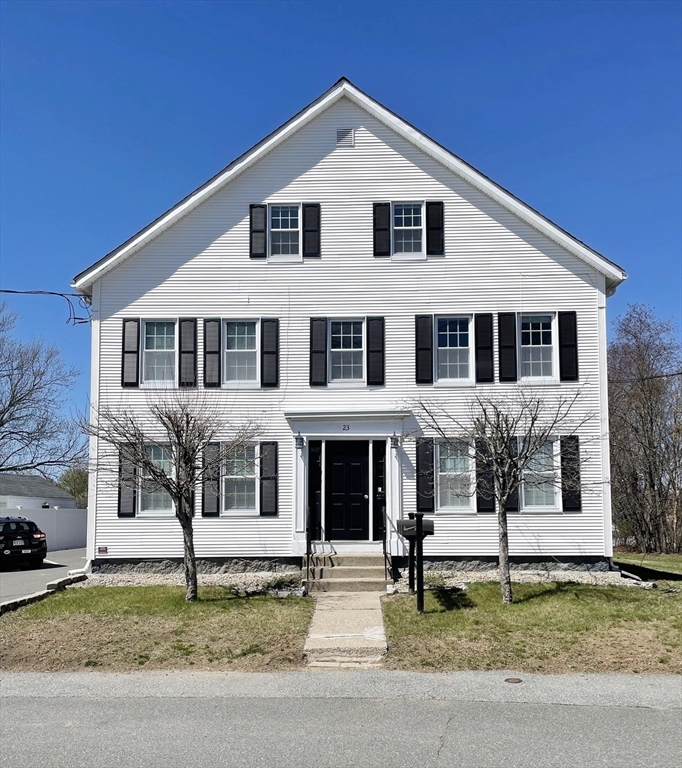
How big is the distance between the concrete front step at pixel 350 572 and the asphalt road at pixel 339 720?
555cm

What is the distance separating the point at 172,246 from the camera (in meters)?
17.4

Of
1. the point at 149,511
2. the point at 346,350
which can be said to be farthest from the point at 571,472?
the point at 149,511

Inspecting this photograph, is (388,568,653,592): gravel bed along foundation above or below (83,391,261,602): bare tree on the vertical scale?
below

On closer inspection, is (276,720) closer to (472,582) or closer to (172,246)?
(472,582)

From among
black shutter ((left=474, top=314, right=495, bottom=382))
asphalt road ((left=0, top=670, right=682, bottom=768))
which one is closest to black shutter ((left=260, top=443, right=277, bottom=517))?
black shutter ((left=474, top=314, right=495, bottom=382))

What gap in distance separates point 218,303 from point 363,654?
8.99 meters

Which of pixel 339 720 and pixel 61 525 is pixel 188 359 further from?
pixel 61 525

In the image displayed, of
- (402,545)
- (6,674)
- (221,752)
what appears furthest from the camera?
(402,545)

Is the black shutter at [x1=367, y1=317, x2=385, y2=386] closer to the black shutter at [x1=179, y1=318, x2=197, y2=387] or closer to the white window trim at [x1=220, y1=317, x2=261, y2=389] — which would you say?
the white window trim at [x1=220, y1=317, x2=261, y2=389]

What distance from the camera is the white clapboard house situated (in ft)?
54.8

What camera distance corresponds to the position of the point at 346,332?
1727 centimetres

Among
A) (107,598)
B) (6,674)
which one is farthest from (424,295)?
(6,674)

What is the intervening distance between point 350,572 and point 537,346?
6.12 meters

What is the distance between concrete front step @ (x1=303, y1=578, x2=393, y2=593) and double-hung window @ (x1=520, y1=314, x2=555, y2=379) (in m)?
5.32
